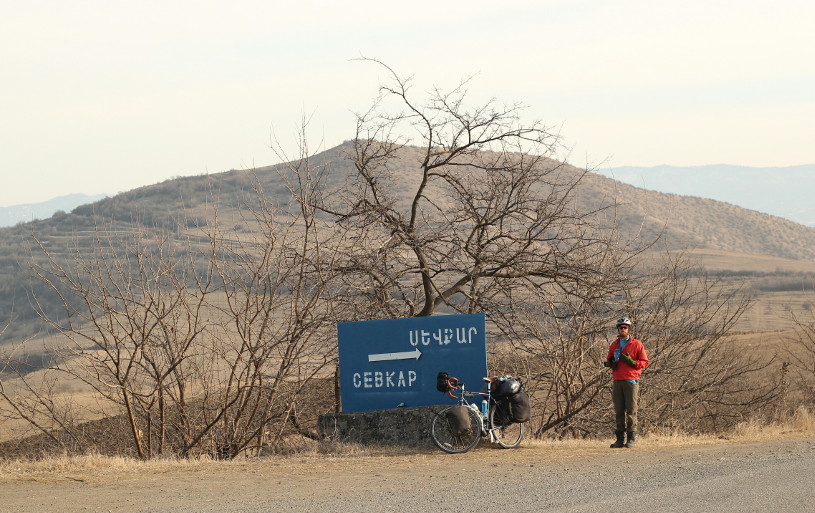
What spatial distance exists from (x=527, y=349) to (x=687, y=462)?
5629mm

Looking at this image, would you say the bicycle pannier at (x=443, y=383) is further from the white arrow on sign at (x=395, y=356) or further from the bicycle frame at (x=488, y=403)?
the white arrow on sign at (x=395, y=356)

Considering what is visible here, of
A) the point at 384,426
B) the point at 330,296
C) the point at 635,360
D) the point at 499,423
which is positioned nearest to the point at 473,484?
the point at 499,423

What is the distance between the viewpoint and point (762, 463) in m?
9.74

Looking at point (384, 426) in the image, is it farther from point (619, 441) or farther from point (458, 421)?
point (619, 441)

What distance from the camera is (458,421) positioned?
11.4m

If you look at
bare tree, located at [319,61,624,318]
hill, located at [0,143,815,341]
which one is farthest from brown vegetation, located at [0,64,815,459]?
hill, located at [0,143,815,341]

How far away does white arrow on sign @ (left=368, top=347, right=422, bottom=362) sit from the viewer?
12711 millimetres

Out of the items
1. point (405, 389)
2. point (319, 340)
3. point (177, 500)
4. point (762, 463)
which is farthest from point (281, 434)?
point (762, 463)

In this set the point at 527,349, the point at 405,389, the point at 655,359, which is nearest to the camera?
the point at 405,389

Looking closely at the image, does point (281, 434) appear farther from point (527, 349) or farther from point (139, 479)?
point (139, 479)

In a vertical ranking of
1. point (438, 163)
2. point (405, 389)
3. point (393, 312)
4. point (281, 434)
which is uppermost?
point (438, 163)

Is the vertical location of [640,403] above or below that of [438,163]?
below

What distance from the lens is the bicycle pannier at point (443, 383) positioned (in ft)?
39.0

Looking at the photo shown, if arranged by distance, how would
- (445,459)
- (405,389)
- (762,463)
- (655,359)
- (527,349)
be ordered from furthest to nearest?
(655,359) → (527,349) → (405,389) → (445,459) → (762,463)
